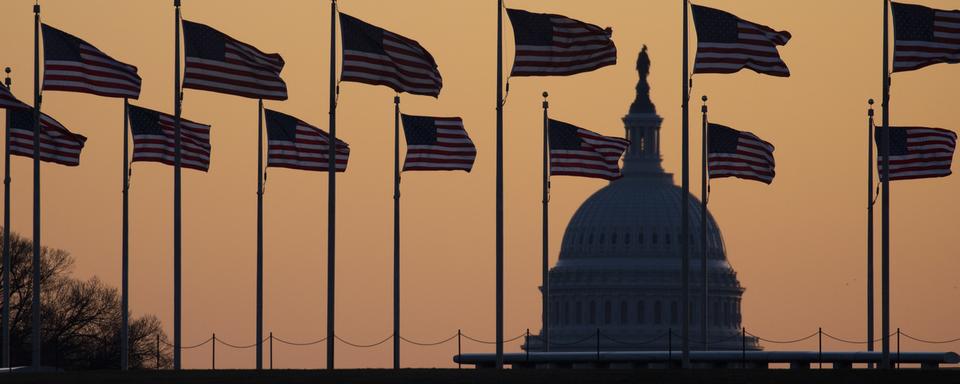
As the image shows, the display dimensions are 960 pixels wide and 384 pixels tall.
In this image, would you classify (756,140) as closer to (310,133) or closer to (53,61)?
(310,133)

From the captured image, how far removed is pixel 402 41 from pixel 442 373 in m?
11.8

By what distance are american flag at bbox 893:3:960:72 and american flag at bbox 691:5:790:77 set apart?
3.21 metres

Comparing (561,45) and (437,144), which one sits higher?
(561,45)

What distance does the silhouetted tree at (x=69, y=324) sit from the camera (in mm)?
122750

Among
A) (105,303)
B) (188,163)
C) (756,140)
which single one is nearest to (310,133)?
(188,163)

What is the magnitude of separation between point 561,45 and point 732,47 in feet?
15.3

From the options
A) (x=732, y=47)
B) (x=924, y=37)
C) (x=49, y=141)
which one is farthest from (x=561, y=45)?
(x=49, y=141)

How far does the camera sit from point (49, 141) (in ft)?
293

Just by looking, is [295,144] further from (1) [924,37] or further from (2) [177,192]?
(1) [924,37]

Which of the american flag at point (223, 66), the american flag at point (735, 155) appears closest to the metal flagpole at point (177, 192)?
the american flag at point (223, 66)

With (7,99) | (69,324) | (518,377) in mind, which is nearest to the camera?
(518,377)

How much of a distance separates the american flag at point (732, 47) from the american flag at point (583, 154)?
13203mm

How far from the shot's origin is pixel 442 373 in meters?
74.4

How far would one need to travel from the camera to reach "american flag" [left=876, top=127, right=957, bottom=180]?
92188 mm
